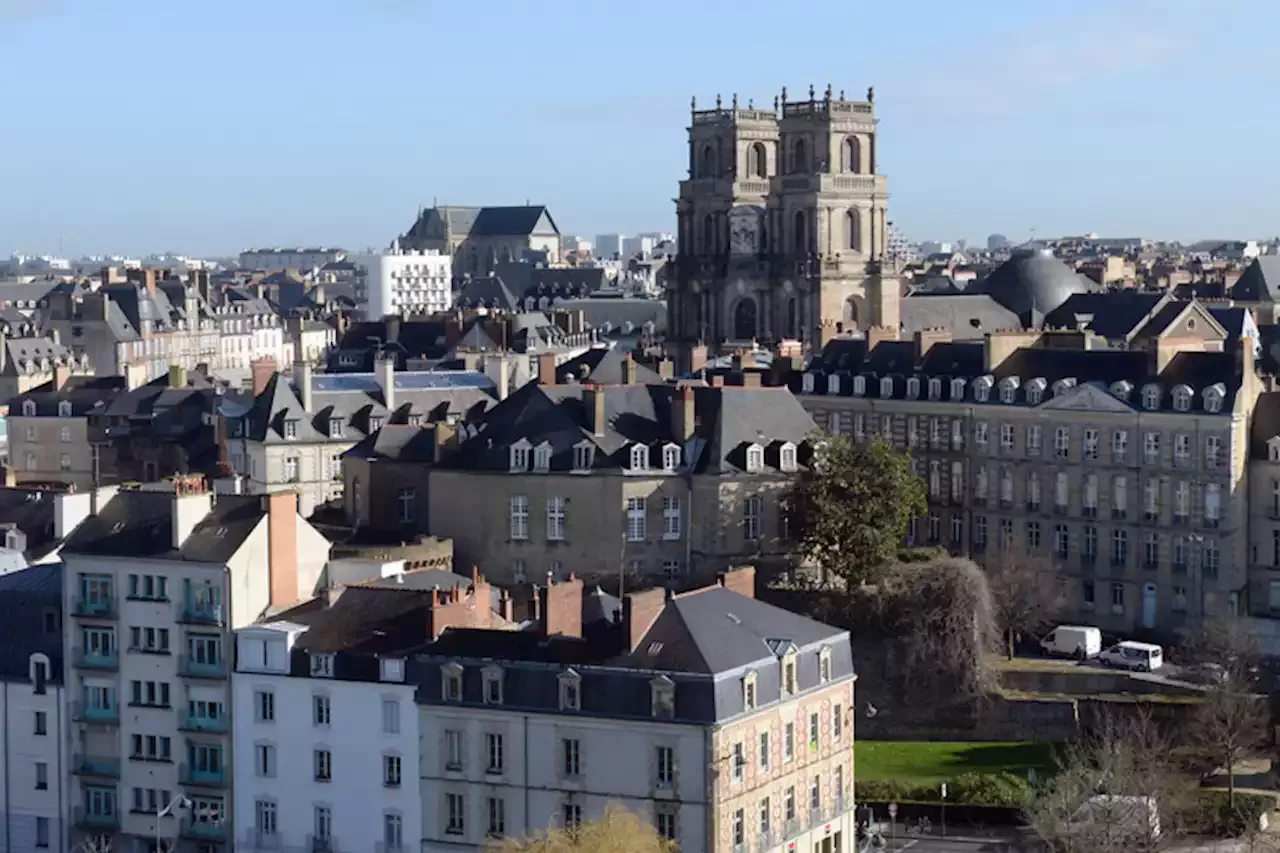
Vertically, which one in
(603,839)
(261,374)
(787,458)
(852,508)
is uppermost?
(261,374)

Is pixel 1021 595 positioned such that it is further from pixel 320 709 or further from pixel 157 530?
pixel 157 530

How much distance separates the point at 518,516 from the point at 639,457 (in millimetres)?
3606

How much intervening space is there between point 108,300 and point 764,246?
38824 millimetres

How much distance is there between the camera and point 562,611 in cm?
4962

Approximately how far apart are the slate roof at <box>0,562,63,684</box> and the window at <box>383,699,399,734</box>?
28.9ft

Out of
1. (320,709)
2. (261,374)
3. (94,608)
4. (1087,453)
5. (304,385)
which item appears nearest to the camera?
(320,709)

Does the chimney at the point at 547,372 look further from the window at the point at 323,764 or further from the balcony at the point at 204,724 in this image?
the window at the point at 323,764

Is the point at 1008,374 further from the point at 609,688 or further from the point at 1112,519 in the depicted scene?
the point at 609,688

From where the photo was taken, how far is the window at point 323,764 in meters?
49.6

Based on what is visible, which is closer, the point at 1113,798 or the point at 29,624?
the point at 1113,798

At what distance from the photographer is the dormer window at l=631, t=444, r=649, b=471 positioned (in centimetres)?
6538

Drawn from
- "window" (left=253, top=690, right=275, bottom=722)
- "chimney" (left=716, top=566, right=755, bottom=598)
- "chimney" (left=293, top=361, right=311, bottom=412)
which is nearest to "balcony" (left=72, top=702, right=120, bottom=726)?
"window" (left=253, top=690, right=275, bottom=722)

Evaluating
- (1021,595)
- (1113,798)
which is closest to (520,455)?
(1021,595)

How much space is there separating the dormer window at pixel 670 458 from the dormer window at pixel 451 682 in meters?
18.4
